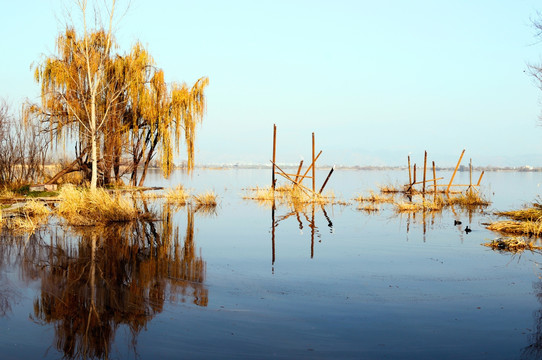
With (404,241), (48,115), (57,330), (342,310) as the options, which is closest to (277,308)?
(342,310)

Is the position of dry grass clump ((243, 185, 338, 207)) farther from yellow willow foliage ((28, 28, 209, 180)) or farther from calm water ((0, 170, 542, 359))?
calm water ((0, 170, 542, 359))

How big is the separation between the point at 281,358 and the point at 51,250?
7366 millimetres

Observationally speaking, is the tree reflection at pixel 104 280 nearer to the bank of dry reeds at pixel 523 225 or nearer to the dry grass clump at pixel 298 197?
the bank of dry reeds at pixel 523 225

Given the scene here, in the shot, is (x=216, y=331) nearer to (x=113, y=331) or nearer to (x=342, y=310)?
(x=113, y=331)

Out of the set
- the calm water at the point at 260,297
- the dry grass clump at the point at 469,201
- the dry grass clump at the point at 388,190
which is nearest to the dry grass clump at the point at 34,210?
the calm water at the point at 260,297

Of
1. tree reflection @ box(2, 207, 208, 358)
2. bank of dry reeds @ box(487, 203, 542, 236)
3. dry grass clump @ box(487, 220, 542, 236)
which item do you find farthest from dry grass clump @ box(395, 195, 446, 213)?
tree reflection @ box(2, 207, 208, 358)

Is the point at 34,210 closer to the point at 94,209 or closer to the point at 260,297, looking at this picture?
the point at 94,209

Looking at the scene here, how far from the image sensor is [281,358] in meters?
5.04

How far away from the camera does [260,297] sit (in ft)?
24.7

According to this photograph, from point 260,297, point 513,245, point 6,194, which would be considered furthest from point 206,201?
point 260,297

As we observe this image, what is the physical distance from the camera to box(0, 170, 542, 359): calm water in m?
5.38

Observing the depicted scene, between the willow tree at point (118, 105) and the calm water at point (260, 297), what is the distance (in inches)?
560

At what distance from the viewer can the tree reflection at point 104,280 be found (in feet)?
18.9

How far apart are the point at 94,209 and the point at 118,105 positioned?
15.1 metres
